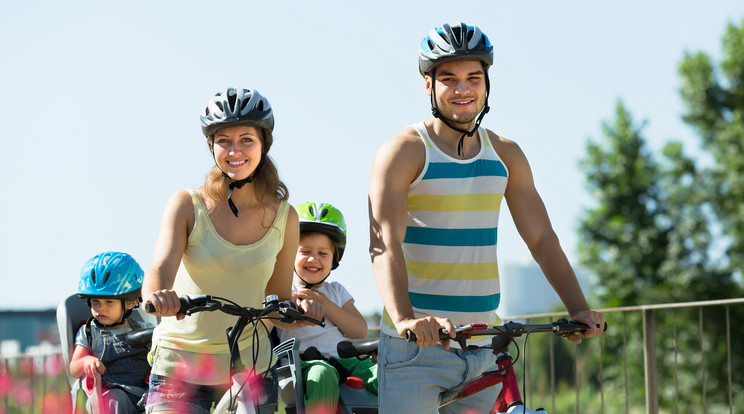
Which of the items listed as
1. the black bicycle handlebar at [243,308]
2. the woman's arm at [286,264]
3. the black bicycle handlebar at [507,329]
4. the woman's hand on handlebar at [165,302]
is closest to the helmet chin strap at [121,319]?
the woman's arm at [286,264]

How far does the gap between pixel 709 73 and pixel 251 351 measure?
26916 mm

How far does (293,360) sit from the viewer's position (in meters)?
4.19

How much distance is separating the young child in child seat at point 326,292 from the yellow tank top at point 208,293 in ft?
2.81

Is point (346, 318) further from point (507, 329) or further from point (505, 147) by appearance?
point (507, 329)

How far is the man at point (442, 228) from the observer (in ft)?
12.4

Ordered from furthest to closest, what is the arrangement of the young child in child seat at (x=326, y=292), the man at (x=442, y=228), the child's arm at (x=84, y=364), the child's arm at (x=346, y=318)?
1. the child's arm at (x=346, y=318)
2. the child's arm at (x=84, y=364)
3. the young child in child seat at (x=326, y=292)
4. the man at (x=442, y=228)

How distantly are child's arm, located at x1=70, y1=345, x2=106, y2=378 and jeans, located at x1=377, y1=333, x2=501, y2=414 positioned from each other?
6.68ft

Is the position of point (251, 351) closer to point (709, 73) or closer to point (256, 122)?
point (256, 122)

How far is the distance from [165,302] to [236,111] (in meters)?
1.01

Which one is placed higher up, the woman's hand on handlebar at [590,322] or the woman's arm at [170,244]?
the woman's arm at [170,244]

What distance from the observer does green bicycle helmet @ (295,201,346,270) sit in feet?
18.3

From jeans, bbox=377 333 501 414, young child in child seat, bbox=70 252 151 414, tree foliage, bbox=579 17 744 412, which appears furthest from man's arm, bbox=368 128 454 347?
tree foliage, bbox=579 17 744 412

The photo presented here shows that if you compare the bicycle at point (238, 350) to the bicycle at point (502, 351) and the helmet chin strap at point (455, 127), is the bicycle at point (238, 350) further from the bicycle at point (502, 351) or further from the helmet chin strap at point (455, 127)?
the helmet chin strap at point (455, 127)

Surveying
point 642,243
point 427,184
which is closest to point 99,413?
point 427,184
